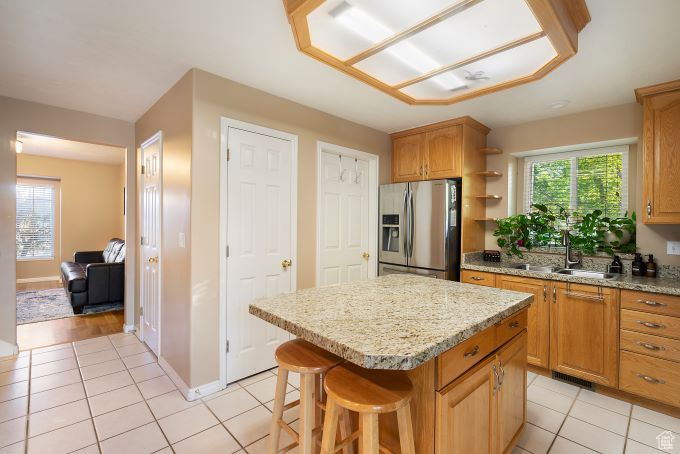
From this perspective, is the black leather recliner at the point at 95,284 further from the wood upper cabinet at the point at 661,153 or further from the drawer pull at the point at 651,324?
the wood upper cabinet at the point at 661,153

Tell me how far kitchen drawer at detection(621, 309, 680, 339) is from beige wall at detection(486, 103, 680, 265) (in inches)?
30.2

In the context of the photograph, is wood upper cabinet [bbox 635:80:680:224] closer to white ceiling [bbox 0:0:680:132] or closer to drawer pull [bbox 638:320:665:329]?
white ceiling [bbox 0:0:680:132]

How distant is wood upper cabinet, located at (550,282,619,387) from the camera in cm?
Answer: 244

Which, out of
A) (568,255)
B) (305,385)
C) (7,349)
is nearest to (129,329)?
(7,349)

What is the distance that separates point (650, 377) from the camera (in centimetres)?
228

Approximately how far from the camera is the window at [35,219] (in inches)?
241

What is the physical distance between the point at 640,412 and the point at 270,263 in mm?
3004

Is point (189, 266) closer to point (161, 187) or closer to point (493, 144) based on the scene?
point (161, 187)

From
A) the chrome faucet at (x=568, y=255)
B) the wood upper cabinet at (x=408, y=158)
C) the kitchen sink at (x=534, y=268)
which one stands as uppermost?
the wood upper cabinet at (x=408, y=158)

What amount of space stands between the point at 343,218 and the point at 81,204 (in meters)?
6.18

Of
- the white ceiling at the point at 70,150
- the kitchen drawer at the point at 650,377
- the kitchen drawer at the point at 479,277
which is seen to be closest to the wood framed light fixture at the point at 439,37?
the kitchen drawer at the point at 479,277

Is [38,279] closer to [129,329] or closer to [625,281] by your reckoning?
[129,329]

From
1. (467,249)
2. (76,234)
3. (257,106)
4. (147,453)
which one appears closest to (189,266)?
(147,453)

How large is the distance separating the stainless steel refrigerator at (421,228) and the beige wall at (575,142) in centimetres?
64
